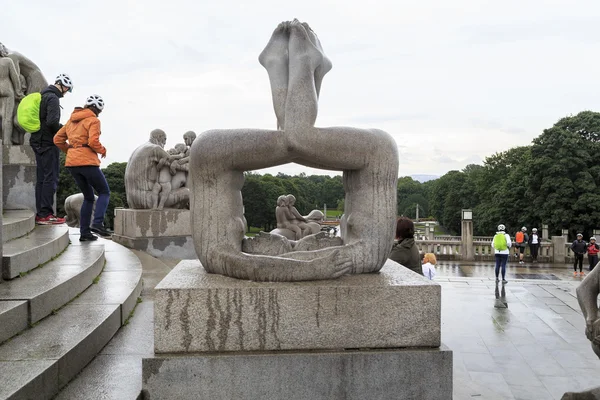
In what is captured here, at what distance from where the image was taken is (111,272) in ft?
19.3

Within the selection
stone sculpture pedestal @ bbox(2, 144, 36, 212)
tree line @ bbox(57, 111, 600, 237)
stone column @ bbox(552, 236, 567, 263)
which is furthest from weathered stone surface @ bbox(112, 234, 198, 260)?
stone column @ bbox(552, 236, 567, 263)

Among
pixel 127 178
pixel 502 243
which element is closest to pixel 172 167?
pixel 127 178

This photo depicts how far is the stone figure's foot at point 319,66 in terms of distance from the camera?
3.78 meters

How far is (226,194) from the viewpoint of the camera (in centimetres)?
359

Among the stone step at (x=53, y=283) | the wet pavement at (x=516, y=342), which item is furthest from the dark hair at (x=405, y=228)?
the stone step at (x=53, y=283)

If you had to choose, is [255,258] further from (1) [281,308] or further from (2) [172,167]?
(2) [172,167]

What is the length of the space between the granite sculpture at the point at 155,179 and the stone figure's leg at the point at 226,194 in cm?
681

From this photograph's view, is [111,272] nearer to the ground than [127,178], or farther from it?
nearer to the ground

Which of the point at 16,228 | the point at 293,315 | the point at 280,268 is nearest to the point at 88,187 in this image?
the point at 16,228

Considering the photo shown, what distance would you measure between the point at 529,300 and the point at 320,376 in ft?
27.6

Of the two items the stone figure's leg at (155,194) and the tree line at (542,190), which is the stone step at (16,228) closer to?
the stone figure's leg at (155,194)

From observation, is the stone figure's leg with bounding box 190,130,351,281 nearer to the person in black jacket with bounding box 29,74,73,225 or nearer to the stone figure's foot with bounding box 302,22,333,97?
the stone figure's foot with bounding box 302,22,333,97

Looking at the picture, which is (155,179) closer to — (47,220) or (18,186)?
(18,186)

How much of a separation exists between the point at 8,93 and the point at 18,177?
1.45 metres
